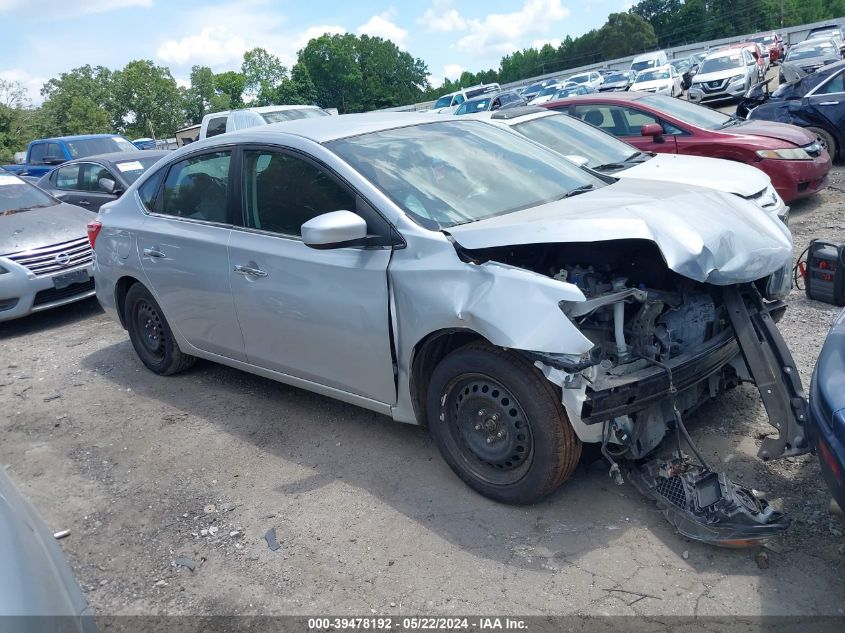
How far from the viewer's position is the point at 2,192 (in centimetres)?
855

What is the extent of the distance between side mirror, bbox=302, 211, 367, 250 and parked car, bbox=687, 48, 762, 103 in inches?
912

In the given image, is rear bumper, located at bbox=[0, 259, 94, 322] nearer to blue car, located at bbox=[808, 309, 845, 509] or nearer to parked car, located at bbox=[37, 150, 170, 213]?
parked car, located at bbox=[37, 150, 170, 213]

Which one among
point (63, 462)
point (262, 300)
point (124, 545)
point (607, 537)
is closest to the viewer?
point (607, 537)

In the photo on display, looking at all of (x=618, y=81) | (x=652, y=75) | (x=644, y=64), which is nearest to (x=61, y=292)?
(x=652, y=75)

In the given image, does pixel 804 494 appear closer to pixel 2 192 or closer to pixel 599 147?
pixel 599 147

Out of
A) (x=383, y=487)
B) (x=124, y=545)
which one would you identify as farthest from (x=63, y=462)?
(x=383, y=487)

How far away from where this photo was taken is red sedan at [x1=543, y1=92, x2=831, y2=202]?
8.44m

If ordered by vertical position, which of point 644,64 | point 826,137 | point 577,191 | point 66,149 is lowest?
point 826,137

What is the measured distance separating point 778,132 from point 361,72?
8995cm

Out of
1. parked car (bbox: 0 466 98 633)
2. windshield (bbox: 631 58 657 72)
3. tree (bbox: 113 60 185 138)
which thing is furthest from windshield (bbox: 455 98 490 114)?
tree (bbox: 113 60 185 138)

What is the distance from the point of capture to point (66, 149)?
15008 mm

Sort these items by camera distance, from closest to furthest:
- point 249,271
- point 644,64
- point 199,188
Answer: point 249,271 → point 199,188 → point 644,64

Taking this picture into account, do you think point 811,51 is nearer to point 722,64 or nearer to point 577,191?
point 722,64

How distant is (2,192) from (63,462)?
541cm
